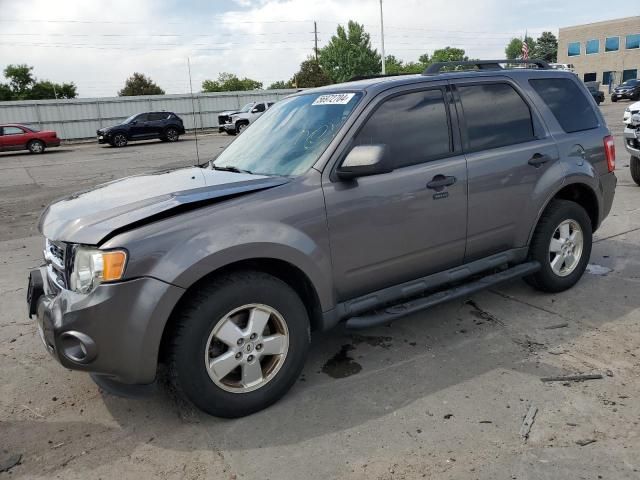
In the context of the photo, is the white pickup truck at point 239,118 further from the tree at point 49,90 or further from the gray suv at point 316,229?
the tree at point 49,90

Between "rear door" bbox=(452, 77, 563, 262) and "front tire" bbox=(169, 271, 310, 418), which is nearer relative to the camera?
"front tire" bbox=(169, 271, 310, 418)

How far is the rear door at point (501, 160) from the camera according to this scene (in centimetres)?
380

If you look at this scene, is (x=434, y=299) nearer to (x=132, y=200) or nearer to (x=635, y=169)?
(x=132, y=200)

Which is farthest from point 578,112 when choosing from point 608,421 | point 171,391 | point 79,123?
point 79,123

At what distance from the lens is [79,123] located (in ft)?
108

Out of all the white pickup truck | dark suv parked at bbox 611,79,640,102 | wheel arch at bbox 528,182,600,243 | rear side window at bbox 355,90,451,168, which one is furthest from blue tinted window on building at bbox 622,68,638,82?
rear side window at bbox 355,90,451,168

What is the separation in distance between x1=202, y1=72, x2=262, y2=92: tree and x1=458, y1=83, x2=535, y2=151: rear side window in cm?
10006

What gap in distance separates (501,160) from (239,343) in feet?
7.63

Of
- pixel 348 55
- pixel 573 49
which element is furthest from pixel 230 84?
pixel 573 49

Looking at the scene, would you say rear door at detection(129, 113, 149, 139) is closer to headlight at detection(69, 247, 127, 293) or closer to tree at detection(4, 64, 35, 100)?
headlight at detection(69, 247, 127, 293)

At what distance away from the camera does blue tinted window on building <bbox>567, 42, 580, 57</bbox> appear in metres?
70.4

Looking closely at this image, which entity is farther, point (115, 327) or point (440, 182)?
point (440, 182)

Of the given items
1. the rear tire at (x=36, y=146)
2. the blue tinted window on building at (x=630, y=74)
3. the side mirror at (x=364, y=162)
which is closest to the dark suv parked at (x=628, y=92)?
the blue tinted window on building at (x=630, y=74)

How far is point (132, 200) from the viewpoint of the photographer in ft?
9.95
